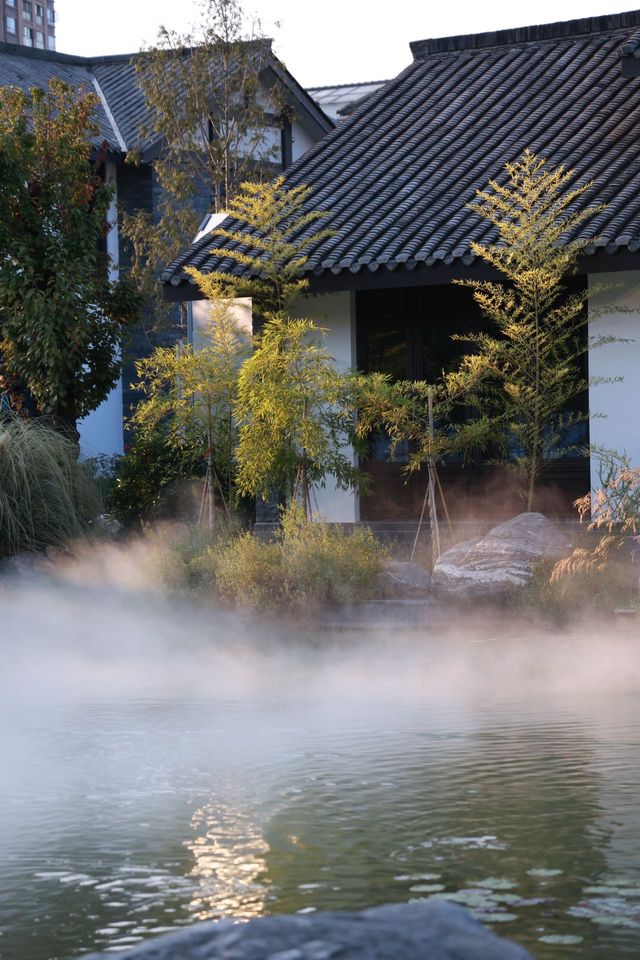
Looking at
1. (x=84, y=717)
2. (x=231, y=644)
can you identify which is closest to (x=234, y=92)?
(x=231, y=644)

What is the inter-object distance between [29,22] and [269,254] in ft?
332

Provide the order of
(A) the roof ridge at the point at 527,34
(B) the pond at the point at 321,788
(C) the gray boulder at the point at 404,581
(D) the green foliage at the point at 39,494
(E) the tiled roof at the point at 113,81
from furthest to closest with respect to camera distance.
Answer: (E) the tiled roof at the point at 113,81 → (A) the roof ridge at the point at 527,34 → (D) the green foliage at the point at 39,494 → (C) the gray boulder at the point at 404,581 → (B) the pond at the point at 321,788

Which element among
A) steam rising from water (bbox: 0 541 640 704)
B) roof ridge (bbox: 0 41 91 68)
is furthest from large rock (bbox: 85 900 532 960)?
roof ridge (bbox: 0 41 91 68)

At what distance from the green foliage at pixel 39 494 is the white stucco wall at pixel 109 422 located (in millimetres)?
8391

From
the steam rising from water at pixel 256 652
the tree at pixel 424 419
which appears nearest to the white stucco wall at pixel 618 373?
the tree at pixel 424 419

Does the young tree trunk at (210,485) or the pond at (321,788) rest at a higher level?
the young tree trunk at (210,485)

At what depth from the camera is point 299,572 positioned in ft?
41.1

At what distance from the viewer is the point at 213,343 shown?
15.6 metres

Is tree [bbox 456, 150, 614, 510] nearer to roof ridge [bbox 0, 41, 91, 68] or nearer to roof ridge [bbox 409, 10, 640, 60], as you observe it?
roof ridge [bbox 409, 10, 640, 60]

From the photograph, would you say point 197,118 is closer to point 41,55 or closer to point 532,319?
point 41,55

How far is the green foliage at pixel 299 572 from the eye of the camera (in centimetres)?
1235

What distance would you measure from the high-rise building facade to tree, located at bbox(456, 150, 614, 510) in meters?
93.8

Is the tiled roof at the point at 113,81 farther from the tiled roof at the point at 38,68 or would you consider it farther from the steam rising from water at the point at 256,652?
the steam rising from water at the point at 256,652

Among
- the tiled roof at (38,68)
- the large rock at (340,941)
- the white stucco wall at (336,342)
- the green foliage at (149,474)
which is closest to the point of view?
the large rock at (340,941)
